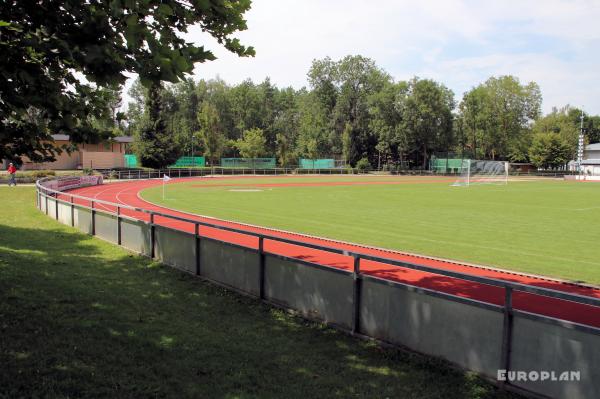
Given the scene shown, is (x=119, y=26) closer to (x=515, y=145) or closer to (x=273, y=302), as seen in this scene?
(x=273, y=302)

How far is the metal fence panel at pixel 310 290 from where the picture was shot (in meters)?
6.85

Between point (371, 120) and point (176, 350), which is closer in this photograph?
point (176, 350)

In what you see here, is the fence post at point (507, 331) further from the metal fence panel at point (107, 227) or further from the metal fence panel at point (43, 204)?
the metal fence panel at point (43, 204)

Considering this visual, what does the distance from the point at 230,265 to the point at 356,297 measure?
3.23m

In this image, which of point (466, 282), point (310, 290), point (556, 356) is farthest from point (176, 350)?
point (466, 282)

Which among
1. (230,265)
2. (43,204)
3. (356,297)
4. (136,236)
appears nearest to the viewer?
(356,297)

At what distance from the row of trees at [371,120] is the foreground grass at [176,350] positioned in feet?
254

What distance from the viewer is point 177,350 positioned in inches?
234

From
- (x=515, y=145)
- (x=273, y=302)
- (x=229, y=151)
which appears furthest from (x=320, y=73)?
(x=273, y=302)

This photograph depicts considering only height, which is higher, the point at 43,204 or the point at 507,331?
the point at 507,331

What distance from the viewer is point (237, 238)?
591 inches

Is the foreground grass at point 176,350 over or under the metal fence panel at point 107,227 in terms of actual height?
under

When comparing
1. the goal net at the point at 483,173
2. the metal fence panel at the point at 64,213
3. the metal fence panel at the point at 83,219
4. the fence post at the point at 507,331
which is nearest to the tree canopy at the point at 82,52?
the fence post at the point at 507,331

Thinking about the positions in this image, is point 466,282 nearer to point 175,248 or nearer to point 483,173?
point 175,248
